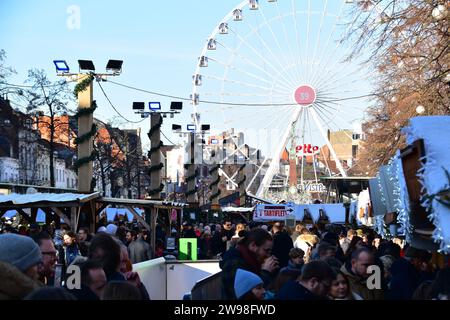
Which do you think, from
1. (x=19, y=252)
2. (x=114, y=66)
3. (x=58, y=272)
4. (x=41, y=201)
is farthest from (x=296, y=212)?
(x=19, y=252)

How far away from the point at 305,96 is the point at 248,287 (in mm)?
48100

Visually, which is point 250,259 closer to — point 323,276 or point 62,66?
point 323,276

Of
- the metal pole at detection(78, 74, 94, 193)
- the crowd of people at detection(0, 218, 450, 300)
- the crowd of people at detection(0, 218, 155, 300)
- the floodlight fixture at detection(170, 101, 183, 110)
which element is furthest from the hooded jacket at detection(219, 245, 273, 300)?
the floodlight fixture at detection(170, 101, 183, 110)

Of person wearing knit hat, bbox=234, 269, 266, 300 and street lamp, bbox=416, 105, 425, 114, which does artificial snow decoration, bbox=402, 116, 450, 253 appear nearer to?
person wearing knit hat, bbox=234, 269, 266, 300

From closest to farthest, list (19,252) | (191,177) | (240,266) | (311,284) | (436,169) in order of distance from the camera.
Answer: (19,252), (311,284), (436,169), (240,266), (191,177)

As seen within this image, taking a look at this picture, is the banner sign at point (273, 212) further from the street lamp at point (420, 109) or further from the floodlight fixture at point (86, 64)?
the street lamp at point (420, 109)

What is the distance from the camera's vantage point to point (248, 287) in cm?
583

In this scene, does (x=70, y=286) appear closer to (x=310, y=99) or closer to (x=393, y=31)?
(x=393, y=31)

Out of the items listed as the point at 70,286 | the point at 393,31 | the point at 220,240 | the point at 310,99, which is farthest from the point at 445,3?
the point at 310,99

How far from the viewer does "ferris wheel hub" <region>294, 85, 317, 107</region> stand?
53.5 meters

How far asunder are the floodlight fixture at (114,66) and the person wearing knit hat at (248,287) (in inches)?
863

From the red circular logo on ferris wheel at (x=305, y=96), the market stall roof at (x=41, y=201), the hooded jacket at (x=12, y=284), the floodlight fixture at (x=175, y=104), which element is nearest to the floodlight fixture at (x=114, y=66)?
the market stall roof at (x=41, y=201)

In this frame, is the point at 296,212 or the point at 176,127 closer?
the point at 296,212

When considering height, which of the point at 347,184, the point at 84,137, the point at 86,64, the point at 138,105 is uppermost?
the point at 86,64
